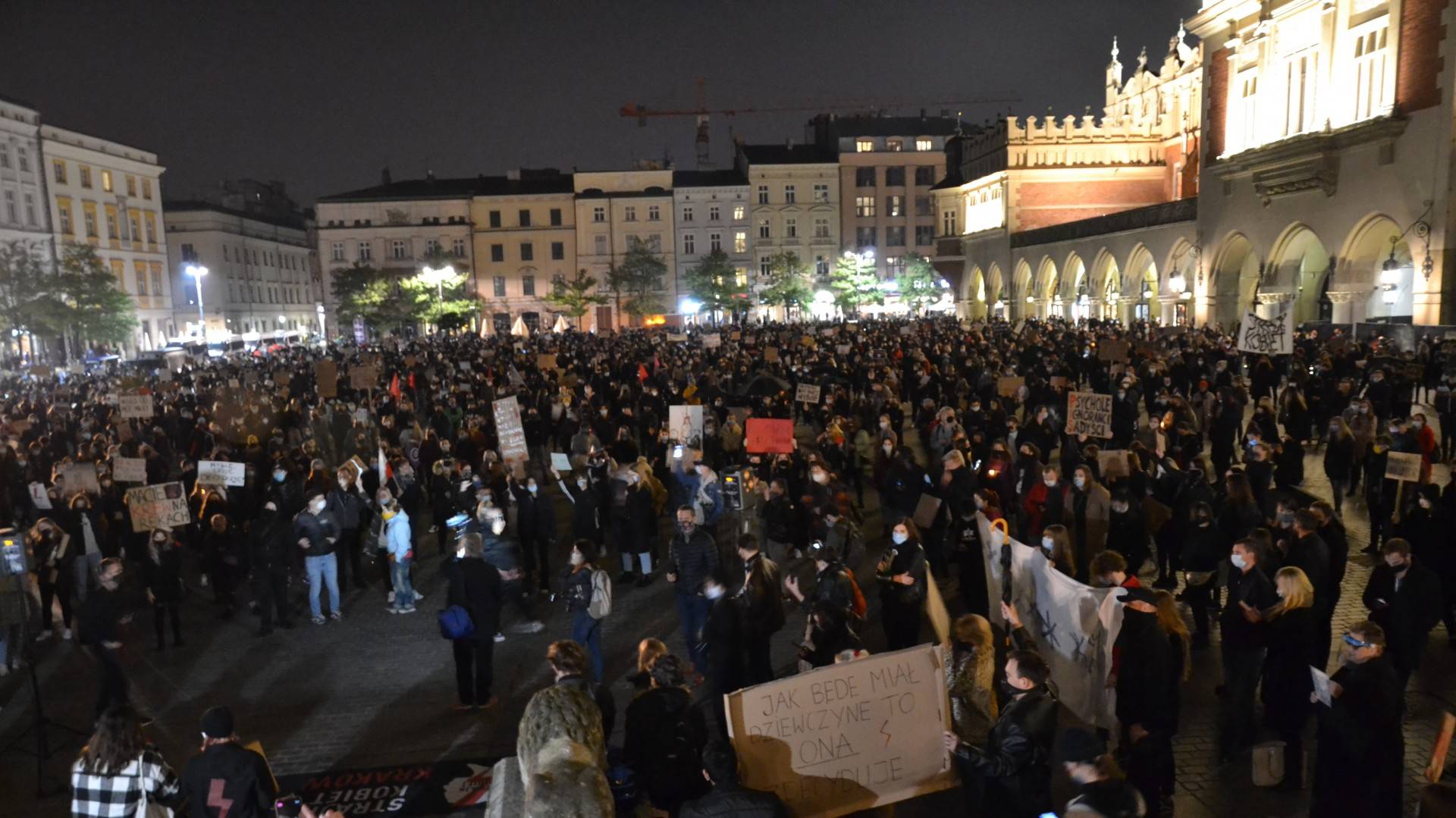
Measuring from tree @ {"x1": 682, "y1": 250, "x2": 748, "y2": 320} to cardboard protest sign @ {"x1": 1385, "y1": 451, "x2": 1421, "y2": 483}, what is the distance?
58.6 meters

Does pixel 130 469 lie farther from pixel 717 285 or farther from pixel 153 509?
pixel 717 285

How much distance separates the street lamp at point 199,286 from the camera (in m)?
58.8

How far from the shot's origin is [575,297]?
64.2 meters

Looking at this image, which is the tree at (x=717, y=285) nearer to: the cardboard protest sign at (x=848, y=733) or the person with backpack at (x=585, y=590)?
the person with backpack at (x=585, y=590)

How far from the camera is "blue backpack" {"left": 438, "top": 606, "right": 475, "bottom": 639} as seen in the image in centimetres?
755

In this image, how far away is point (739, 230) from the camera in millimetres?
73625

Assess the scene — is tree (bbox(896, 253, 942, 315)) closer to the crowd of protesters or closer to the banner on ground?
the crowd of protesters

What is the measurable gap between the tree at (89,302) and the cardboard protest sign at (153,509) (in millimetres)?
39953

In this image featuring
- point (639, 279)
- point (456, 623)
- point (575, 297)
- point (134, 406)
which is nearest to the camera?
point (456, 623)

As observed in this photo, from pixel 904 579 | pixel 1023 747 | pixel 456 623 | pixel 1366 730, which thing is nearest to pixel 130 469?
pixel 456 623

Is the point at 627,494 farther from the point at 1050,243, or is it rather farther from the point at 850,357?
the point at 1050,243

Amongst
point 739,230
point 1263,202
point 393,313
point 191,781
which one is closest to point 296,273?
point 393,313

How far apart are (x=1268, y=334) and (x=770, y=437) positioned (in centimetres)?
1052

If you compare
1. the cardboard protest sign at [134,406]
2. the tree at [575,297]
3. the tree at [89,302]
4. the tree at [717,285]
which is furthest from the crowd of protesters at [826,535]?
the tree at [717,285]
